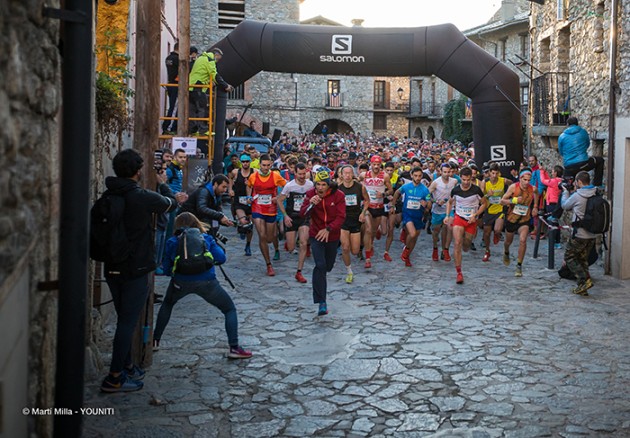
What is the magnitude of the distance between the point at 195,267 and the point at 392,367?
1.96 metres

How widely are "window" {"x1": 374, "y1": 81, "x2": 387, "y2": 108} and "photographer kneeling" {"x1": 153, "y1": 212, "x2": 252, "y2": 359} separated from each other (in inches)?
2077

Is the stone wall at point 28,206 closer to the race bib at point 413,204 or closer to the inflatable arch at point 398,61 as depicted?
the race bib at point 413,204

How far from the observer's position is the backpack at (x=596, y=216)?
9.80 meters

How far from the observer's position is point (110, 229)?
216 inches

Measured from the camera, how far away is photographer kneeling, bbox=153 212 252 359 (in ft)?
21.0

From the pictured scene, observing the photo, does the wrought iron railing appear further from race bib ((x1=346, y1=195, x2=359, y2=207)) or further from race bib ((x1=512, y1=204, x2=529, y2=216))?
race bib ((x1=346, y1=195, x2=359, y2=207))

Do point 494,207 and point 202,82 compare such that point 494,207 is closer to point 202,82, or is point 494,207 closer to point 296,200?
point 296,200

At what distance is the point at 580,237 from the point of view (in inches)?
396

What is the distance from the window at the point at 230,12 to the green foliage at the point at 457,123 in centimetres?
1449

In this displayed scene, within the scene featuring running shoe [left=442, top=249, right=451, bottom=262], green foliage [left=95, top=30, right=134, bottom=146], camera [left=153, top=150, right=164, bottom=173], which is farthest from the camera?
running shoe [left=442, top=249, right=451, bottom=262]

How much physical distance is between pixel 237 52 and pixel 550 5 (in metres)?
8.14

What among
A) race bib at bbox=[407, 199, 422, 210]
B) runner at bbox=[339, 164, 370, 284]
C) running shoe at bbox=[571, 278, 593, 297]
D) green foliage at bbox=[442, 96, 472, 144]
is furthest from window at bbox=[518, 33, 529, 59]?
running shoe at bbox=[571, 278, 593, 297]

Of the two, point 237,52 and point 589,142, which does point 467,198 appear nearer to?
point 589,142

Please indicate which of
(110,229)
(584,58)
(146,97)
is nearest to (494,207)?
(584,58)
